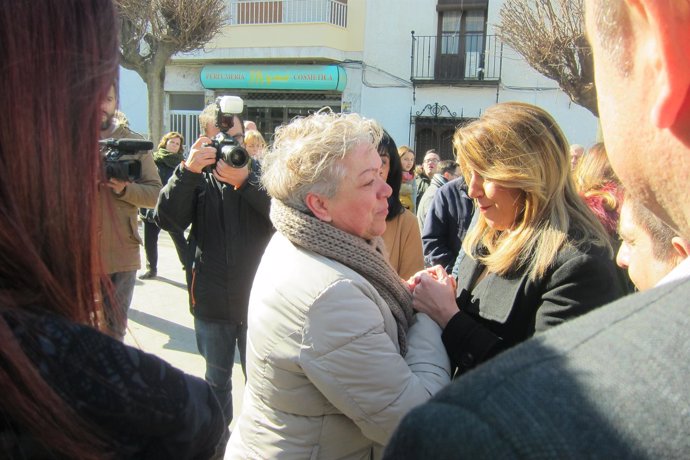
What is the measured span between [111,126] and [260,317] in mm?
856

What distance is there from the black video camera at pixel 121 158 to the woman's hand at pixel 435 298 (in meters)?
1.59

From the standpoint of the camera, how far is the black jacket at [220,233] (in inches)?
120

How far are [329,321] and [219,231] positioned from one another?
1.69 m

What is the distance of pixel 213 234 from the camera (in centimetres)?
310

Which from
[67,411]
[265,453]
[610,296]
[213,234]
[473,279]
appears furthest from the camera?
[213,234]

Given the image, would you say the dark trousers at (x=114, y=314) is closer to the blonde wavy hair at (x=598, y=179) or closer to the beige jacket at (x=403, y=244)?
the beige jacket at (x=403, y=244)

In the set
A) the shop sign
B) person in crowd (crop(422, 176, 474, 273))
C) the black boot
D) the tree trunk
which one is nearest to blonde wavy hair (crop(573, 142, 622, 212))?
person in crowd (crop(422, 176, 474, 273))

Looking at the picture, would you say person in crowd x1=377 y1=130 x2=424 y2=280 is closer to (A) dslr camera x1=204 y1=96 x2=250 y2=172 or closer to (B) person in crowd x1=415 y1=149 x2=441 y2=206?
(A) dslr camera x1=204 y1=96 x2=250 y2=172

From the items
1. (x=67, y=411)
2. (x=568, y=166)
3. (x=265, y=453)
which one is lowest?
(x=265, y=453)

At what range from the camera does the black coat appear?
176cm

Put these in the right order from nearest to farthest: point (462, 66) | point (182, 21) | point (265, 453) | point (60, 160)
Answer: point (60, 160) → point (265, 453) → point (182, 21) → point (462, 66)

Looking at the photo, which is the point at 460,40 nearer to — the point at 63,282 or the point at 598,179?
the point at 598,179

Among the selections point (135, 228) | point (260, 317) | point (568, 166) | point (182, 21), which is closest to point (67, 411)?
point (260, 317)

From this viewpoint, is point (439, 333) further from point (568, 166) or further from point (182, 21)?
point (182, 21)
